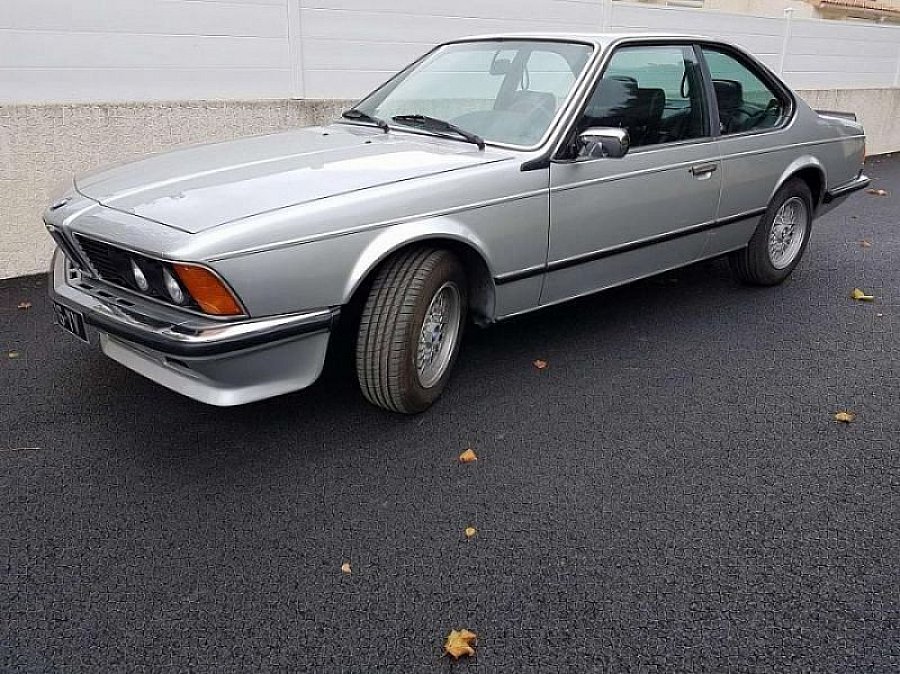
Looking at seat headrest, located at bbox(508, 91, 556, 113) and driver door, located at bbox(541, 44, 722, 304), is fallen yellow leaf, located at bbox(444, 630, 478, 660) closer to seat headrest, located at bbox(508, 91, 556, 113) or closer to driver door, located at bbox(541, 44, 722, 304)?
driver door, located at bbox(541, 44, 722, 304)

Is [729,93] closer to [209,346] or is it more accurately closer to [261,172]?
[261,172]

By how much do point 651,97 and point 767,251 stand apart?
1606 millimetres

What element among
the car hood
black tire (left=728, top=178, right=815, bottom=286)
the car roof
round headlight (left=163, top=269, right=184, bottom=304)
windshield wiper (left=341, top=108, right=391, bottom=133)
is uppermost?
the car roof

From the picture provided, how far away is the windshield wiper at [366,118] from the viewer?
4.01m

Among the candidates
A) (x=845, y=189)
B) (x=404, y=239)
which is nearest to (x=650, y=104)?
(x=404, y=239)

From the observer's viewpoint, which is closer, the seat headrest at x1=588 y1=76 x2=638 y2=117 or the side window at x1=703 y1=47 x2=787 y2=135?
the seat headrest at x1=588 y1=76 x2=638 y2=117

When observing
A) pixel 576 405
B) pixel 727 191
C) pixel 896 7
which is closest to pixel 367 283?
pixel 576 405

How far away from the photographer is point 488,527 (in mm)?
2764

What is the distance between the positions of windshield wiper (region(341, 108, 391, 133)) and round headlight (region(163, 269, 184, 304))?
1.58 metres

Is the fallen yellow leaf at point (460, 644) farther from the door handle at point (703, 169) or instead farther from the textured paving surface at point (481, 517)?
the door handle at point (703, 169)

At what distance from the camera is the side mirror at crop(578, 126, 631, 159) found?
137 inches

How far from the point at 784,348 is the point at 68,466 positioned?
3563mm

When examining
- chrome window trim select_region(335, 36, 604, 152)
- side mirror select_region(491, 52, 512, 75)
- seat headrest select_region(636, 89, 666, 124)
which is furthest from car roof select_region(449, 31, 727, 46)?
seat headrest select_region(636, 89, 666, 124)

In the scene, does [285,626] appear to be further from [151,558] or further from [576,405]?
[576,405]
